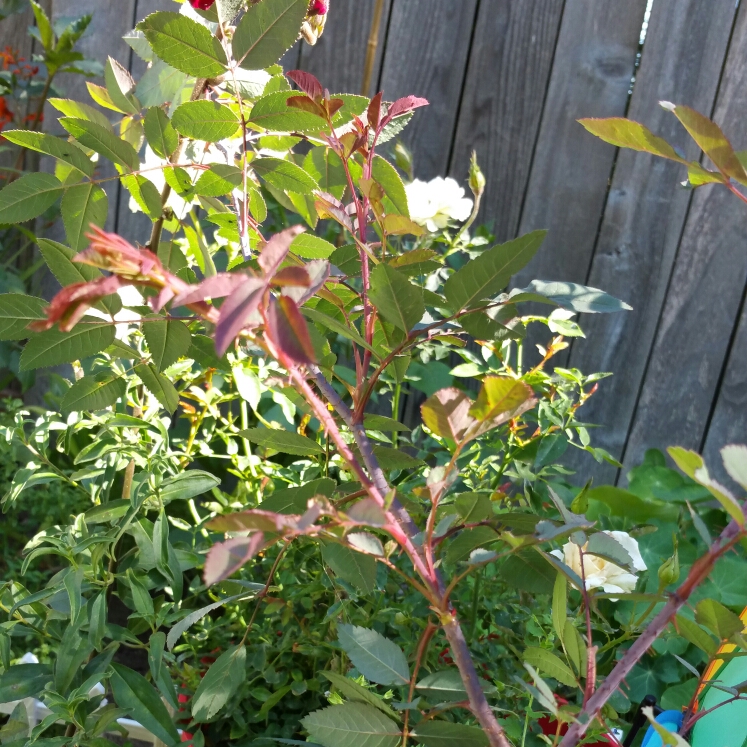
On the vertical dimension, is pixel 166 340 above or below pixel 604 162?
below

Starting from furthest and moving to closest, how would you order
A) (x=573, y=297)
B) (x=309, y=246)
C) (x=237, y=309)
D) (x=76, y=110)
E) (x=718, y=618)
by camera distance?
(x=76, y=110)
(x=309, y=246)
(x=573, y=297)
(x=718, y=618)
(x=237, y=309)

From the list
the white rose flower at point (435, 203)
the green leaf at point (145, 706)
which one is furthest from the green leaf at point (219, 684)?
the white rose flower at point (435, 203)

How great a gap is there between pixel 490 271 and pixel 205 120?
0.27 meters

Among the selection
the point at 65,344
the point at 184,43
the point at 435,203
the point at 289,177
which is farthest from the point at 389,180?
the point at 435,203

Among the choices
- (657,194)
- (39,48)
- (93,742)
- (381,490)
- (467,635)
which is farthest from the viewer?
(39,48)

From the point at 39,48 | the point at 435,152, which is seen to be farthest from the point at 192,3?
the point at 39,48

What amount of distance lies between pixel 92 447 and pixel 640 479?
1087 millimetres

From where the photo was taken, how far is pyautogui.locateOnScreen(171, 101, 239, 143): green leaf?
563 millimetres

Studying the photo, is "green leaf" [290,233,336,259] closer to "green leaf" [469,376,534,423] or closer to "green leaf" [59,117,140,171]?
"green leaf" [59,117,140,171]

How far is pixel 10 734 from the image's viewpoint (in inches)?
28.7

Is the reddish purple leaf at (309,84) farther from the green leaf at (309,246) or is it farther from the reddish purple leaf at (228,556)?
the reddish purple leaf at (228,556)

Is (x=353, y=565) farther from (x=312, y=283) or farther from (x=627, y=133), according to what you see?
(x=627, y=133)

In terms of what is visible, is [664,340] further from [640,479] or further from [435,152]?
[435,152]

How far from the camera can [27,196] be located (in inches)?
24.6
